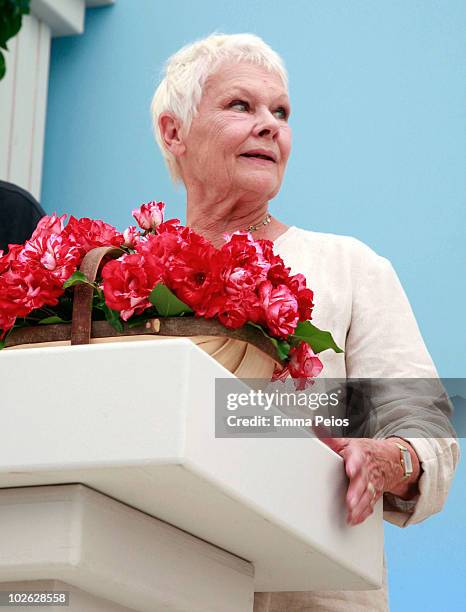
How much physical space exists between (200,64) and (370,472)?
95cm

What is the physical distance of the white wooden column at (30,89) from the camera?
3.62 meters

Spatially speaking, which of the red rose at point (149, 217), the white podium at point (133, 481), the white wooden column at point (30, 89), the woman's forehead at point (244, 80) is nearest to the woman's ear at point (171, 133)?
the woman's forehead at point (244, 80)

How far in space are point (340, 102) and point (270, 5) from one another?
0.40 m

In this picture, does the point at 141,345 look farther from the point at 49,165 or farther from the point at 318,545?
the point at 49,165

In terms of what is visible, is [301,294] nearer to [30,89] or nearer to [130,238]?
[130,238]

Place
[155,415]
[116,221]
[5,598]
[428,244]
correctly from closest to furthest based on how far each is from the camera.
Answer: [155,415], [5,598], [428,244], [116,221]

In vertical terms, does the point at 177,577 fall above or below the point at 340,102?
below

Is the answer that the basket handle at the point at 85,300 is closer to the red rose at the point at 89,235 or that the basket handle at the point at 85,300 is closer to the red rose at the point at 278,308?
the red rose at the point at 89,235

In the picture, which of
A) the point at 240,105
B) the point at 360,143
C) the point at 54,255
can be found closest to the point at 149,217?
the point at 54,255

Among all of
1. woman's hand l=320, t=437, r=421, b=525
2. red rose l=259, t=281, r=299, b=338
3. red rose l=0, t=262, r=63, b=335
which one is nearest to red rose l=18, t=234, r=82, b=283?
red rose l=0, t=262, r=63, b=335

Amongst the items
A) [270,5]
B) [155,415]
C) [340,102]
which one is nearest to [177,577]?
[155,415]

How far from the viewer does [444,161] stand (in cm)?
298

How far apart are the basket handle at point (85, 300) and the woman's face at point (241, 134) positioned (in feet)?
2.10

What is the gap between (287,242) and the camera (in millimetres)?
1998
